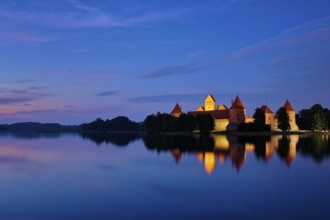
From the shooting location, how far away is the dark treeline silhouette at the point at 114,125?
143000mm

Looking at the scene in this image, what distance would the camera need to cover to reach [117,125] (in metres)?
146

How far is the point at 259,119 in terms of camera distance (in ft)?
239

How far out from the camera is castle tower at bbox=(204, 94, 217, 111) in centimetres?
11200

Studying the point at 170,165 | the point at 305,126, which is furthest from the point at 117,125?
the point at 170,165

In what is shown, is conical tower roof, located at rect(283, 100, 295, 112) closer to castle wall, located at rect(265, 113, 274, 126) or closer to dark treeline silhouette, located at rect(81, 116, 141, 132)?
castle wall, located at rect(265, 113, 274, 126)

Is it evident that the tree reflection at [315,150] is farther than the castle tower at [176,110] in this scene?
No

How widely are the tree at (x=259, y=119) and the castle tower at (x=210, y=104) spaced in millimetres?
37527

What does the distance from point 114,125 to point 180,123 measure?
68.6 metres

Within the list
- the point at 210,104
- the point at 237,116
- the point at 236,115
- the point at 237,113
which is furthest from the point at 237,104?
the point at 210,104

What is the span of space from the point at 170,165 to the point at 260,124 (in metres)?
53.8

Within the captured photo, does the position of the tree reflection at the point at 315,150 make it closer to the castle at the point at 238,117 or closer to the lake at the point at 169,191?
the lake at the point at 169,191

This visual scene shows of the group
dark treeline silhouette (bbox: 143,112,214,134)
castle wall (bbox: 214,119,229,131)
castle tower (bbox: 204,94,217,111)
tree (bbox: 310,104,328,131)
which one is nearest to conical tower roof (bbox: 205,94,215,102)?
castle tower (bbox: 204,94,217,111)

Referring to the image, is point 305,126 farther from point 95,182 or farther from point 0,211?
point 0,211

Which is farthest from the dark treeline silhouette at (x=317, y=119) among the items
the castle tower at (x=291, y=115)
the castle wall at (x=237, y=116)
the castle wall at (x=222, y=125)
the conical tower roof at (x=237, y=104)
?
the castle wall at (x=222, y=125)
